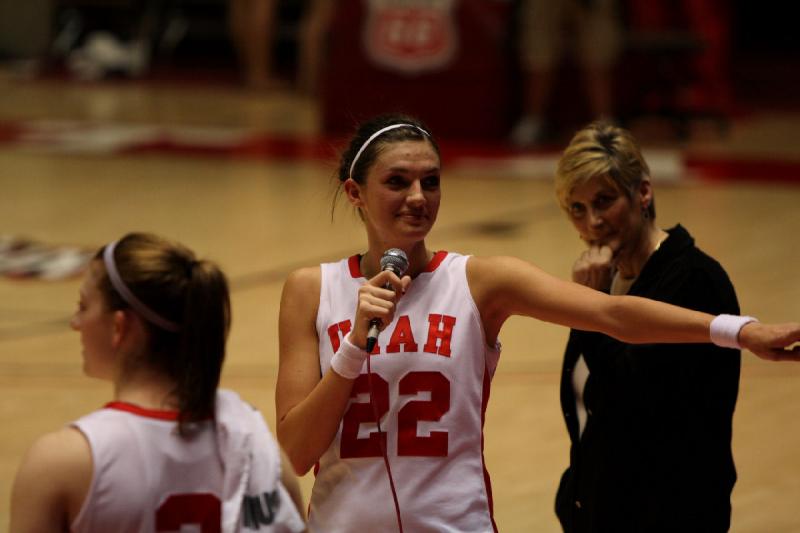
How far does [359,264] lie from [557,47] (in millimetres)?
9702

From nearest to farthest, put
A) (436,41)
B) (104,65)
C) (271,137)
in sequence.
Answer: (436,41) < (271,137) < (104,65)

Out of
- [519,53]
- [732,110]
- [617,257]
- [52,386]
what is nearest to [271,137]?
[519,53]

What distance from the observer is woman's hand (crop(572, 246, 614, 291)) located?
11.0 feet

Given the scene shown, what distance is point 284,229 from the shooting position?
9.61m

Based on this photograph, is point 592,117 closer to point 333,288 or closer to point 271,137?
point 271,137

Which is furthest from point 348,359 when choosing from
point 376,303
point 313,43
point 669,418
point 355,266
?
point 313,43

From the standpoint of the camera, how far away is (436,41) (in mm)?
12703

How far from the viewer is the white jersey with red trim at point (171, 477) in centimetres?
224

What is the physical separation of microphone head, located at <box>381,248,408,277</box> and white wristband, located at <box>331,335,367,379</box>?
0.19 metres

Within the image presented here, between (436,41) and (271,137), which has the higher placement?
(436,41)

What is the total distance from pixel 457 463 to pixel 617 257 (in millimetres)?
821

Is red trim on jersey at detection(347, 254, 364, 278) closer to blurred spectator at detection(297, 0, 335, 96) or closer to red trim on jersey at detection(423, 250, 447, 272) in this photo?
Answer: red trim on jersey at detection(423, 250, 447, 272)

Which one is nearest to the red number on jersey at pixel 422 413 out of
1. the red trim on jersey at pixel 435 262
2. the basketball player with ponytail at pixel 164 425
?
the red trim on jersey at pixel 435 262

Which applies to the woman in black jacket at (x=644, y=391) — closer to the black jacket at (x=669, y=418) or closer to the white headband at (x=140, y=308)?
the black jacket at (x=669, y=418)
